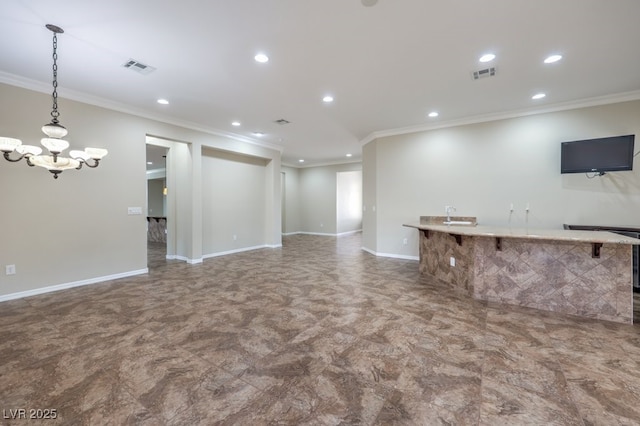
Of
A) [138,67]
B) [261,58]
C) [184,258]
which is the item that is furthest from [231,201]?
[261,58]

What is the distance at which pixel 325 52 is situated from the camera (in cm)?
311

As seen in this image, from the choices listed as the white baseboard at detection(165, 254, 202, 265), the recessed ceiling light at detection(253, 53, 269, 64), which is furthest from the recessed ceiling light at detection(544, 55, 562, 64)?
the white baseboard at detection(165, 254, 202, 265)

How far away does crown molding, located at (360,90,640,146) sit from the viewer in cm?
434

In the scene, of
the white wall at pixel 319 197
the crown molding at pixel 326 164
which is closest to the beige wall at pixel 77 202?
the crown molding at pixel 326 164

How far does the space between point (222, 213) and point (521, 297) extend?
20.8ft

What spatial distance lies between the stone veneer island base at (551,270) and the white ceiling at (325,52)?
2.14 m

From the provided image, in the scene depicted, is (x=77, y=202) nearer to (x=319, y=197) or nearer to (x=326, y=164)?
(x=319, y=197)

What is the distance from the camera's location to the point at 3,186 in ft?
12.0

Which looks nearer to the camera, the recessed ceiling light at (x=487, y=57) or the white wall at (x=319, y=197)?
the recessed ceiling light at (x=487, y=57)

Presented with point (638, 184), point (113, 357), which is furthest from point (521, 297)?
point (113, 357)

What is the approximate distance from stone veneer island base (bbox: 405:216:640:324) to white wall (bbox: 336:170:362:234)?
736 centimetres

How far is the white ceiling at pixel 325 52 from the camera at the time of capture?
8.05 feet

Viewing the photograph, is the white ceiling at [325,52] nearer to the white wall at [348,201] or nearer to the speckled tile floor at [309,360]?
the speckled tile floor at [309,360]

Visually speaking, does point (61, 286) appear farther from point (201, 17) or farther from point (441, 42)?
point (441, 42)
